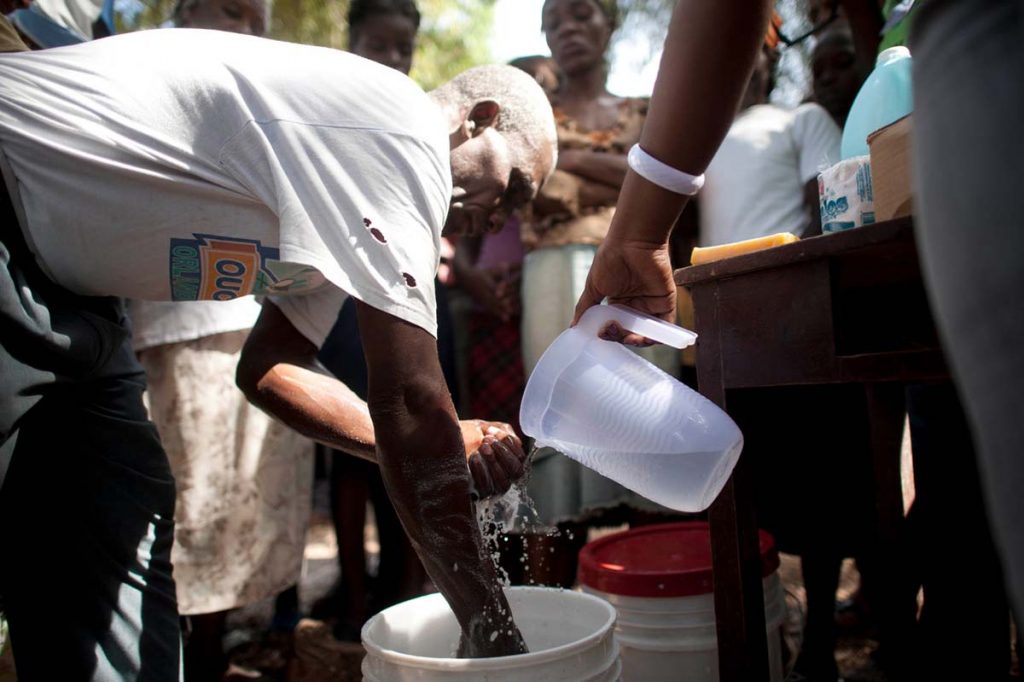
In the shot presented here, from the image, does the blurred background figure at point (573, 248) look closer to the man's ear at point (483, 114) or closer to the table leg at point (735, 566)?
the man's ear at point (483, 114)

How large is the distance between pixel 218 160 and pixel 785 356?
0.87m

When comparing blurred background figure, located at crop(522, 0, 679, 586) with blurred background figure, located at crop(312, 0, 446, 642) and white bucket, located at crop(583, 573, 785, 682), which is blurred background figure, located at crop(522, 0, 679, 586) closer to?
blurred background figure, located at crop(312, 0, 446, 642)

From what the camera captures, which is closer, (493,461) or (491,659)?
(491,659)

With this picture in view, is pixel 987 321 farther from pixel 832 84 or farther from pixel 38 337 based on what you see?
pixel 832 84

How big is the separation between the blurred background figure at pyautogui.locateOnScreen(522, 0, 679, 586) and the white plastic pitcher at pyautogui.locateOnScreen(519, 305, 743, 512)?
1154mm

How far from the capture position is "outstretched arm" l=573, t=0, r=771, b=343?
1037 millimetres

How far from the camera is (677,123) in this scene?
44.1 inches

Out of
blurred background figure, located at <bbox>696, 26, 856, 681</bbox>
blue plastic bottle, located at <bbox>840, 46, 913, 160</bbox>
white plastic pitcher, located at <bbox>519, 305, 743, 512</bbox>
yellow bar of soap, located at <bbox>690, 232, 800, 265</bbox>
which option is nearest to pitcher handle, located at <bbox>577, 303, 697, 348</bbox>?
white plastic pitcher, located at <bbox>519, 305, 743, 512</bbox>

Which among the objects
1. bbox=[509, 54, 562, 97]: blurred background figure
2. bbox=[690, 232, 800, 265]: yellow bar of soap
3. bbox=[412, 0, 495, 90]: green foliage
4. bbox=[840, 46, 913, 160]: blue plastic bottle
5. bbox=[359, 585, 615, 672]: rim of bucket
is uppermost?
bbox=[412, 0, 495, 90]: green foliage

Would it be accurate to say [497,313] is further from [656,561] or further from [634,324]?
[634,324]

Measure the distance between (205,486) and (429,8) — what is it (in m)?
7.92

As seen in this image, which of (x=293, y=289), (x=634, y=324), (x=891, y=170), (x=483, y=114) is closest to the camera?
(x=891, y=170)

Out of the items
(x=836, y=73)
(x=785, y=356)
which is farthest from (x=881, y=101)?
(x=836, y=73)

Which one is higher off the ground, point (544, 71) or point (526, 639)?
point (544, 71)
